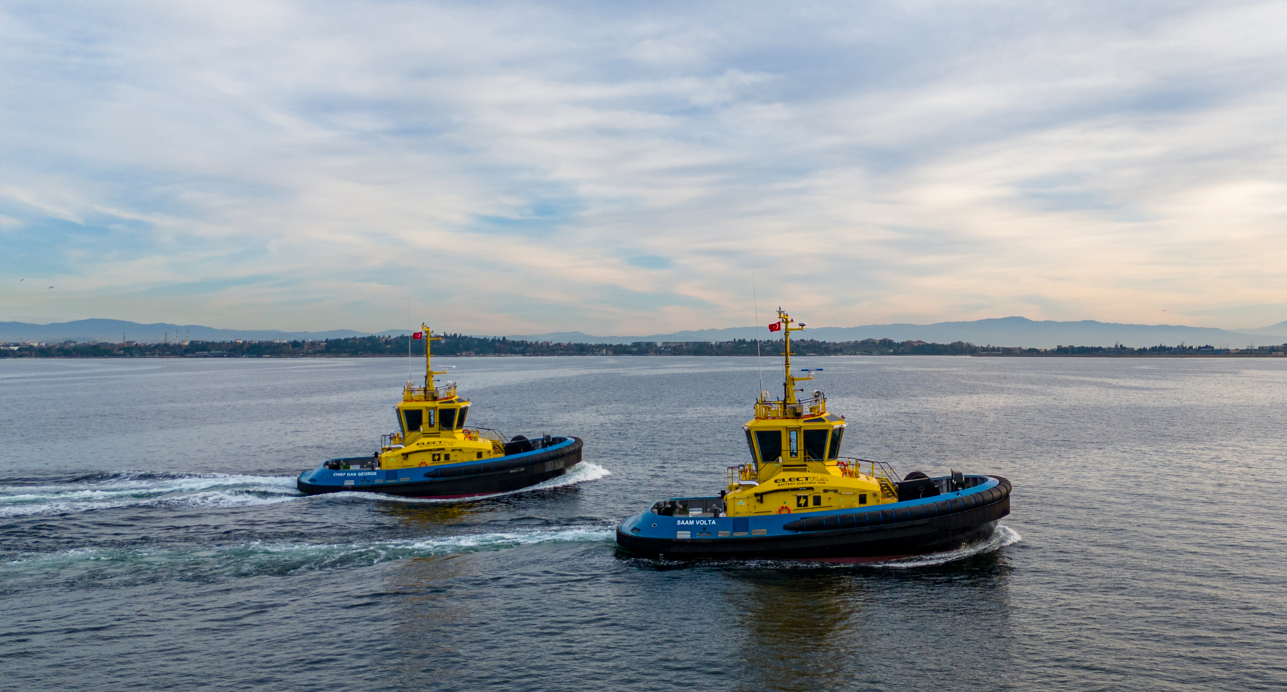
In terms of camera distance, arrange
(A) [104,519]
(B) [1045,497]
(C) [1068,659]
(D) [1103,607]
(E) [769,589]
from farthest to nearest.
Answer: (B) [1045,497]
(A) [104,519]
(E) [769,589]
(D) [1103,607]
(C) [1068,659]

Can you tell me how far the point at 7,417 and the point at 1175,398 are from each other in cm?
13544

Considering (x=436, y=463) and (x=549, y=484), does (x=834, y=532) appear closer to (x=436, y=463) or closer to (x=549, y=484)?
(x=549, y=484)

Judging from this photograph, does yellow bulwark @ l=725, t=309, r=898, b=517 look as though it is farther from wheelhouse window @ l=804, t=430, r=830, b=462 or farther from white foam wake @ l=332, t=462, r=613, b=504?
white foam wake @ l=332, t=462, r=613, b=504

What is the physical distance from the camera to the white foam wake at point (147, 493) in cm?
3359

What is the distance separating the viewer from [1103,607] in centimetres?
2031

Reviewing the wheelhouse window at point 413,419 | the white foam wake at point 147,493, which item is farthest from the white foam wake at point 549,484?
the wheelhouse window at point 413,419

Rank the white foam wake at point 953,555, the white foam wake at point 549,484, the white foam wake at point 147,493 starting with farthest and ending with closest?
the white foam wake at point 549,484, the white foam wake at point 147,493, the white foam wake at point 953,555

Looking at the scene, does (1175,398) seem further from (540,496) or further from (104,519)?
(104,519)

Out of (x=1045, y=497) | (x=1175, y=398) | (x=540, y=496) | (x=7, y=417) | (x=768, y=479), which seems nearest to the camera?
(x=768, y=479)

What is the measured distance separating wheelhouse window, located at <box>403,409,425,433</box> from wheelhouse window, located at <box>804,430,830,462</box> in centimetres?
2022

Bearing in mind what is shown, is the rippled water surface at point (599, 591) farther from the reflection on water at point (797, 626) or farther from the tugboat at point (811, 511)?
the tugboat at point (811, 511)

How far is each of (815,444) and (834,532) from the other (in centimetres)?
309


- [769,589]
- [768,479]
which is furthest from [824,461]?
[769,589]

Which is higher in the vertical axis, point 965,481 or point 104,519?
point 965,481
